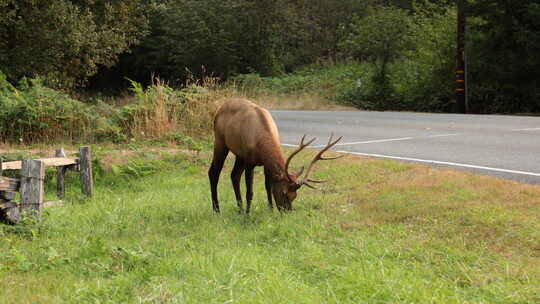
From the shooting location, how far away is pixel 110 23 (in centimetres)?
2261

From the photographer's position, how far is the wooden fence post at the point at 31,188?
7082 mm

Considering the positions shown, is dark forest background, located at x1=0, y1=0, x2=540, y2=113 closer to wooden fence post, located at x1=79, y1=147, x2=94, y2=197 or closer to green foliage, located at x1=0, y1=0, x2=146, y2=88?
green foliage, located at x1=0, y1=0, x2=146, y2=88

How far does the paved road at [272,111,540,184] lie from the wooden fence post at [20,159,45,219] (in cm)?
595

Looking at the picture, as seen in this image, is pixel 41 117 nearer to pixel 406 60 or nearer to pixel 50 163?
pixel 50 163

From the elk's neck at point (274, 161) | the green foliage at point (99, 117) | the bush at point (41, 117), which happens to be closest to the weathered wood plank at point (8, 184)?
the elk's neck at point (274, 161)

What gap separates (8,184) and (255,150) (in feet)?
9.54

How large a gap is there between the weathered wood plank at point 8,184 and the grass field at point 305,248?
0.48m

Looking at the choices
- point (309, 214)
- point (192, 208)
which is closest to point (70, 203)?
point (192, 208)

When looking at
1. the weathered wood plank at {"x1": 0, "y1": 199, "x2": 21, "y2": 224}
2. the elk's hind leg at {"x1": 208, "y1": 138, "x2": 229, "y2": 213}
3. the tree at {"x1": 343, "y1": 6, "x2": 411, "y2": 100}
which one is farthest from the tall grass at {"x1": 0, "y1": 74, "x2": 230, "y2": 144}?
the tree at {"x1": 343, "y1": 6, "x2": 411, "y2": 100}

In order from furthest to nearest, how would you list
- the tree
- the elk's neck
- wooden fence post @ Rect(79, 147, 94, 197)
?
the tree < wooden fence post @ Rect(79, 147, 94, 197) < the elk's neck

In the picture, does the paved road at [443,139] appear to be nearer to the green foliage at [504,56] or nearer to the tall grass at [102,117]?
the tall grass at [102,117]

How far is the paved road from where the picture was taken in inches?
372

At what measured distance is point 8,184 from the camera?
275 inches

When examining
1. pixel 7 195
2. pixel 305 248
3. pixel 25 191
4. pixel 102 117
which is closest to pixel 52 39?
pixel 102 117
